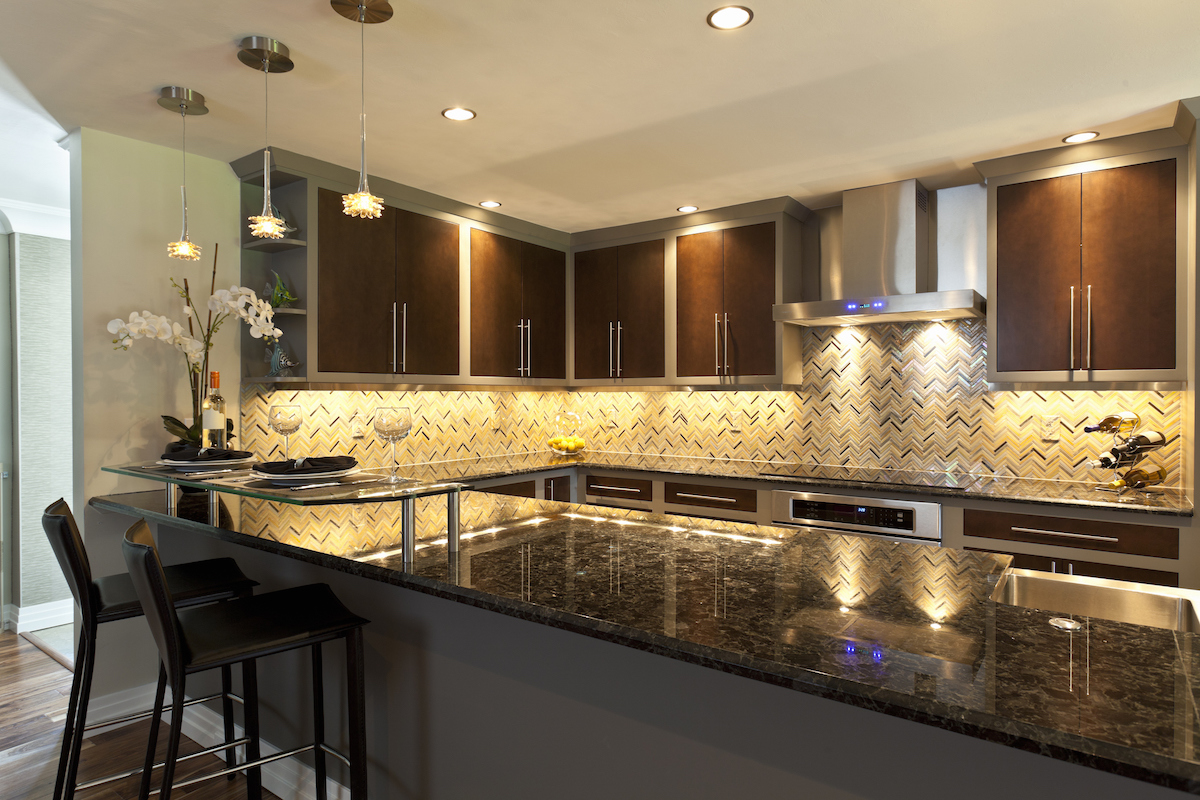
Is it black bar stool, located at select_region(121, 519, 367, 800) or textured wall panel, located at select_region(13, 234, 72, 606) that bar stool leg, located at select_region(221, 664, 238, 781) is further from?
textured wall panel, located at select_region(13, 234, 72, 606)

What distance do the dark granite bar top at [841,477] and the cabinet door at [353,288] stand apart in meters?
0.74

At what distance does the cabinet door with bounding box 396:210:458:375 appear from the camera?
3830 mm

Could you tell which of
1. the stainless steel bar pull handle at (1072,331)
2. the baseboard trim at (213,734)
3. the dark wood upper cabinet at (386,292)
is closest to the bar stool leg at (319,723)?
the baseboard trim at (213,734)

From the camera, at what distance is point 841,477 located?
3.72 metres

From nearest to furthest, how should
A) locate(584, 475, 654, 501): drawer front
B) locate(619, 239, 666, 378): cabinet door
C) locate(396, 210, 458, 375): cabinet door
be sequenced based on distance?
1. locate(396, 210, 458, 375): cabinet door
2. locate(584, 475, 654, 501): drawer front
3. locate(619, 239, 666, 378): cabinet door

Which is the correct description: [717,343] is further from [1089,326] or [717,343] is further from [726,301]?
[1089,326]

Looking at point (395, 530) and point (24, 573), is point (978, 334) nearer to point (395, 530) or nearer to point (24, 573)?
point (395, 530)

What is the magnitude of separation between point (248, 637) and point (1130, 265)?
3660mm

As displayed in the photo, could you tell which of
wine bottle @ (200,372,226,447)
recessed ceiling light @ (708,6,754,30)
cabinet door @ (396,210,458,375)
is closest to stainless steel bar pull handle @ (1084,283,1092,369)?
recessed ceiling light @ (708,6,754,30)

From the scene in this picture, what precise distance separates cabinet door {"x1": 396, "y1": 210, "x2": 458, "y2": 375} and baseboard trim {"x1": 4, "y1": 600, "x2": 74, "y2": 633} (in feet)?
8.82

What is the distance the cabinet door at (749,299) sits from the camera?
4137 mm

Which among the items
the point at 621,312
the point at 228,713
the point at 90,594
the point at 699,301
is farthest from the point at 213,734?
the point at 699,301

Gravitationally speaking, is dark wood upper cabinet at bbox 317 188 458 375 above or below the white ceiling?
below

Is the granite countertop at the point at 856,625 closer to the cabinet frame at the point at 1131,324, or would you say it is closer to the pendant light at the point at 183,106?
the pendant light at the point at 183,106
